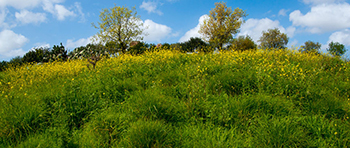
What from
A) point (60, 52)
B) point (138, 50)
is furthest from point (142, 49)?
point (60, 52)

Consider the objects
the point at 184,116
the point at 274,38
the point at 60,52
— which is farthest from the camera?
the point at 274,38

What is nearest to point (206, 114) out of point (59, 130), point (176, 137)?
point (176, 137)

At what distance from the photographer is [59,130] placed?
3.73 metres

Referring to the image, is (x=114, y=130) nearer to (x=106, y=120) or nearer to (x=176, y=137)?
(x=106, y=120)

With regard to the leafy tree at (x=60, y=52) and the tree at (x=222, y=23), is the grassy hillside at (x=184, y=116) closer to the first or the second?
the leafy tree at (x=60, y=52)

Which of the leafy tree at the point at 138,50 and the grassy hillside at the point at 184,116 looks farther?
the leafy tree at the point at 138,50

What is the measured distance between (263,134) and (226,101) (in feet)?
3.98

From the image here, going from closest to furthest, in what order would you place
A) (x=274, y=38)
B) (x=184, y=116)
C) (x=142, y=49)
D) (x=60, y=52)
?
(x=184, y=116) < (x=60, y=52) < (x=142, y=49) < (x=274, y=38)

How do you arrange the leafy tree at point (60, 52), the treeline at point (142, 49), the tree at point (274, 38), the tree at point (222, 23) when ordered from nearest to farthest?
the treeline at point (142, 49) < the leafy tree at point (60, 52) < the tree at point (222, 23) < the tree at point (274, 38)

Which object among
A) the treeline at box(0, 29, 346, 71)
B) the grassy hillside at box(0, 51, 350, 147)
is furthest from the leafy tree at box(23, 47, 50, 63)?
the grassy hillside at box(0, 51, 350, 147)

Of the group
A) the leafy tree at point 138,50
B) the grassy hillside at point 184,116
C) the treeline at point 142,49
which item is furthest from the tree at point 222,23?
the grassy hillside at point 184,116

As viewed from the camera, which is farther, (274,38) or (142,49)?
(274,38)

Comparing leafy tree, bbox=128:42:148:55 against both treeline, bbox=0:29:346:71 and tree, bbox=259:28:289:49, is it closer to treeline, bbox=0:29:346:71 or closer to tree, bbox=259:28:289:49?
treeline, bbox=0:29:346:71

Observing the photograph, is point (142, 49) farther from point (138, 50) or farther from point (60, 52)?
point (60, 52)
